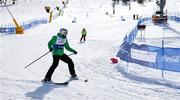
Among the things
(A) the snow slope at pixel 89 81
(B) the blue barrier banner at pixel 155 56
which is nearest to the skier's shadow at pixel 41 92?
(A) the snow slope at pixel 89 81

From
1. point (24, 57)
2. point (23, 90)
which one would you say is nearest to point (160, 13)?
point (24, 57)

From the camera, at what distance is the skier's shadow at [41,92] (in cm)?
1069

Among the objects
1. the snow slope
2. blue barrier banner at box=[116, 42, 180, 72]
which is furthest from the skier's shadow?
blue barrier banner at box=[116, 42, 180, 72]

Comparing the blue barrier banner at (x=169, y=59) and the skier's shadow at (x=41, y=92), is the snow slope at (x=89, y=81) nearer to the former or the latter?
the skier's shadow at (x=41, y=92)

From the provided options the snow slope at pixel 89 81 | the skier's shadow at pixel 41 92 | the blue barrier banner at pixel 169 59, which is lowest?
the snow slope at pixel 89 81

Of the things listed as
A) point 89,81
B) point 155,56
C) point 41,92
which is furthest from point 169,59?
point 41,92

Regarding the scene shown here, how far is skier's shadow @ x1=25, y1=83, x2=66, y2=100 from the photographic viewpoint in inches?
421

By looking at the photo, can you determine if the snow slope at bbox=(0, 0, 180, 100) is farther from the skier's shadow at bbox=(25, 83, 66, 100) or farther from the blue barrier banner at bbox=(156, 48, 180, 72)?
the blue barrier banner at bbox=(156, 48, 180, 72)

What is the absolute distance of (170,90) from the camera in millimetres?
12500

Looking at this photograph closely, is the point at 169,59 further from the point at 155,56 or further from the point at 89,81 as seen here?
the point at 89,81

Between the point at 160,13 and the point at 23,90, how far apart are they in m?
48.0

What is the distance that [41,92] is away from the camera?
11.2 metres

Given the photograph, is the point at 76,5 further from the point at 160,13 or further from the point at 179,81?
the point at 179,81

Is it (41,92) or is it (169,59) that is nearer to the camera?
(41,92)
